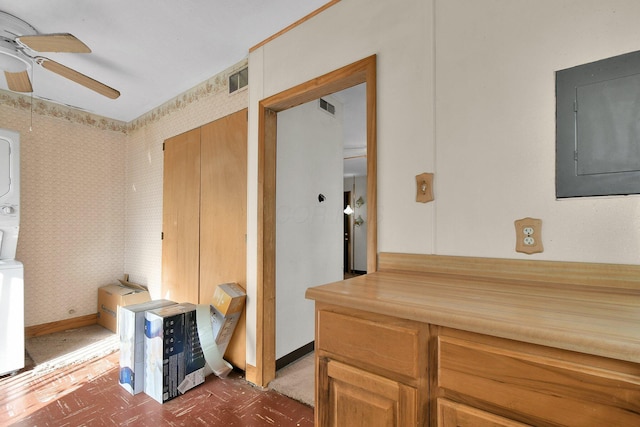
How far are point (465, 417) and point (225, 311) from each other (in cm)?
187

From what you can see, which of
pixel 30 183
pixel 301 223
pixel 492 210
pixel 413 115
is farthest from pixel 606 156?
pixel 30 183

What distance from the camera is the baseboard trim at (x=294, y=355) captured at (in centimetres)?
251

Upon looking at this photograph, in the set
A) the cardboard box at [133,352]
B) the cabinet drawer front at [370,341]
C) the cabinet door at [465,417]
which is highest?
the cabinet drawer front at [370,341]

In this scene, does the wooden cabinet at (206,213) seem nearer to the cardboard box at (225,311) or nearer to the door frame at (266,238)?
the cardboard box at (225,311)

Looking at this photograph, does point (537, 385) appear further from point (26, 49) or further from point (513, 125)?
point (26, 49)

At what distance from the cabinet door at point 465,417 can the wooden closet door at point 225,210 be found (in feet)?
6.16

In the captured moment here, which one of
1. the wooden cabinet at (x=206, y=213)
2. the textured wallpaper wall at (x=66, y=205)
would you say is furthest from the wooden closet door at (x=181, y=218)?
the textured wallpaper wall at (x=66, y=205)

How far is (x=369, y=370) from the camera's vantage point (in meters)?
0.94

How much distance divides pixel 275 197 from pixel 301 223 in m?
0.45

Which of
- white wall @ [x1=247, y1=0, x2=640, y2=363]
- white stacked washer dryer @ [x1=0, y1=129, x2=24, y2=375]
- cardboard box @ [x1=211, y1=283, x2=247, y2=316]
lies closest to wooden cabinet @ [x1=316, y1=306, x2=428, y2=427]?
white wall @ [x1=247, y1=0, x2=640, y2=363]

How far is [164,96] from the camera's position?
10.7 ft

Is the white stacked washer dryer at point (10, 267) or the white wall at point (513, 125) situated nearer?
the white wall at point (513, 125)

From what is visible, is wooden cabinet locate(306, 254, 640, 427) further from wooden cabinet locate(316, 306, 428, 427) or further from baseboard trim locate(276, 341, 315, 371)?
baseboard trim locate(276, 341, 315, 371)


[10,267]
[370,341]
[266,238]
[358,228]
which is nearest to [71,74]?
[10,267]
